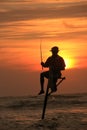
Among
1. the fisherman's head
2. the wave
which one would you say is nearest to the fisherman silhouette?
the fisherman's head

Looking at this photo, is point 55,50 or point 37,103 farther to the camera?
point 37,103

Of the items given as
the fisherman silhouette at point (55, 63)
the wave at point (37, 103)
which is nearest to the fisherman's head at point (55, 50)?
the fisherman silhouette at point (55, 63)

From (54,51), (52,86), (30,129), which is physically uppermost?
(54,51)

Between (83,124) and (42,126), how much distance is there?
5.71ft

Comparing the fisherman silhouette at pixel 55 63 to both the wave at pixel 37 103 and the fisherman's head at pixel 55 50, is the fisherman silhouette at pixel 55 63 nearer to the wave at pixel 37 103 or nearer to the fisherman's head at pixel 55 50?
the fisherman's head at pixel 55 50

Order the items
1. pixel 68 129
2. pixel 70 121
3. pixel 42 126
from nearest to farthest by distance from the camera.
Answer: pixel 68 129, pixel 42 126, pixel 70 121

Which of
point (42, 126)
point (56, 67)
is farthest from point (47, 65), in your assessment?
point (42, 126)

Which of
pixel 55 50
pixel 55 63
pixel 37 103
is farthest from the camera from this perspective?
pixel 37 103

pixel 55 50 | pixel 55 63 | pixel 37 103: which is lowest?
pixel 37 103

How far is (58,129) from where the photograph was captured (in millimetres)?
21297

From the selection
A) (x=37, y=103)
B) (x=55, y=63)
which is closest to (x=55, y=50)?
(x=55, y=63)

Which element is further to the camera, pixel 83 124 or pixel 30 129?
pixel 83 124

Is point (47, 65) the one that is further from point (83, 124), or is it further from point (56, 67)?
point (83, 124)

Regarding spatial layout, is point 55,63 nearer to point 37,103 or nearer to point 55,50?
point 55,50
